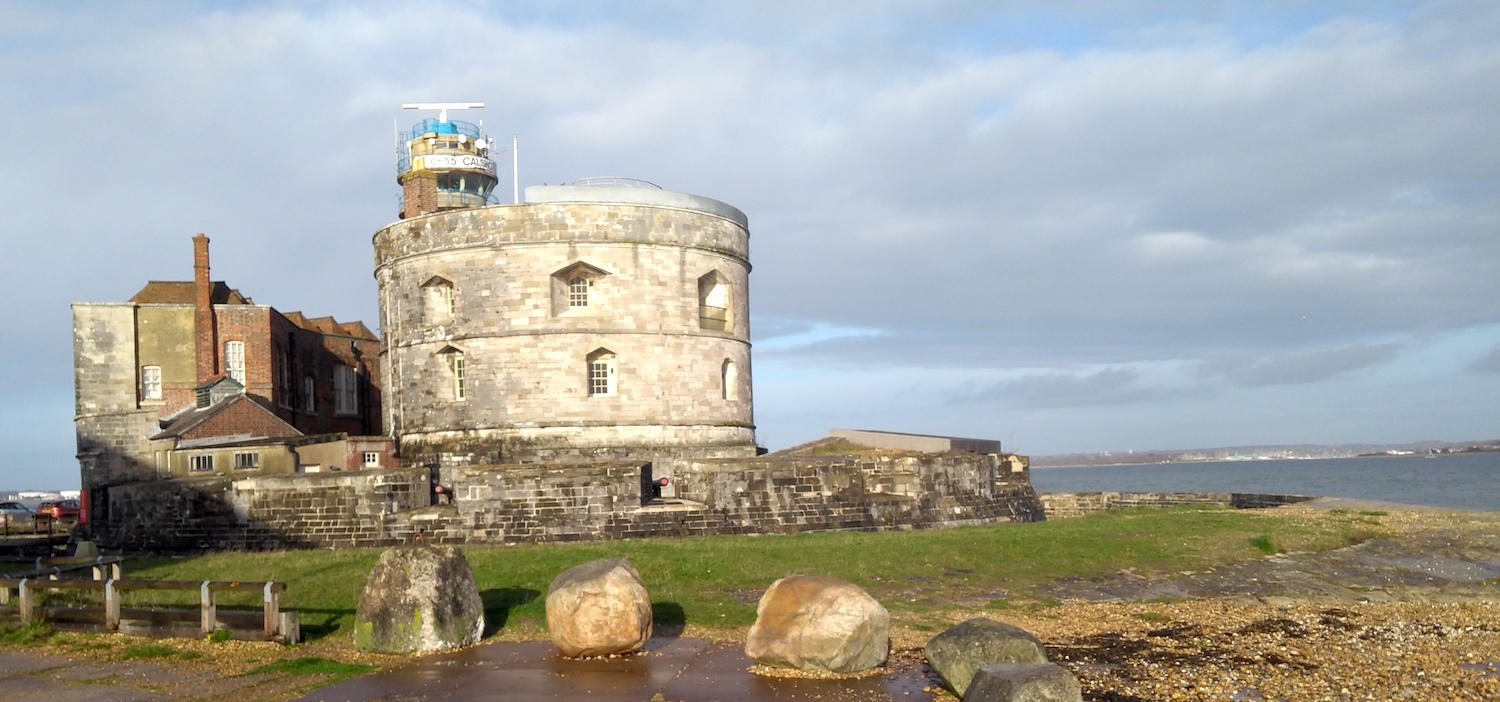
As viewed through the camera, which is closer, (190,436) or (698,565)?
(698,565)

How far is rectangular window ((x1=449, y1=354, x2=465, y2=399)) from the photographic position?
27859 millimetres

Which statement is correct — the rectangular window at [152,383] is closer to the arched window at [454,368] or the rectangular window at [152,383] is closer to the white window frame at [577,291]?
the arched window at [454,368]

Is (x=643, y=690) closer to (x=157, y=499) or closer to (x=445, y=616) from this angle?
(x=445, y=616)

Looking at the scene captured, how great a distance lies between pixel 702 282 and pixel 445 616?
1813 centimetres

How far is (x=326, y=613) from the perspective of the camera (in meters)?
13.6

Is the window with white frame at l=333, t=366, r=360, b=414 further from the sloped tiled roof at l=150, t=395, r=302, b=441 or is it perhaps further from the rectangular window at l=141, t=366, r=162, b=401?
the sloped tiled roof at l=150, t=395, r=302, b=441

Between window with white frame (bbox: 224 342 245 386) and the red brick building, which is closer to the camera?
the red brick building

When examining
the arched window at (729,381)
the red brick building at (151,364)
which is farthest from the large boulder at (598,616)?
the red brick building at (151,364)

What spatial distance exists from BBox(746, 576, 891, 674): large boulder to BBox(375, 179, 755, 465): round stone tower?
54.1ft

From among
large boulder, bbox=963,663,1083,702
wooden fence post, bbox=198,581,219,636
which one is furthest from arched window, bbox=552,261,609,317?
large boulder, bbox=963,663,1083,702

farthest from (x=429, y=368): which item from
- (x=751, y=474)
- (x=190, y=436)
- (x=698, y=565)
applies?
(x=698, y=565)

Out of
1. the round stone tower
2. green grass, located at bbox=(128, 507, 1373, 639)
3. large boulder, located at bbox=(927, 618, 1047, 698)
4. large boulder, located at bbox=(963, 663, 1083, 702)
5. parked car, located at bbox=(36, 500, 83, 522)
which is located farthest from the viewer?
parked car, located at bbox=(36, 500, 83, 522)

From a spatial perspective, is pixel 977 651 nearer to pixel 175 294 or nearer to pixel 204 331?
pixel 204 331

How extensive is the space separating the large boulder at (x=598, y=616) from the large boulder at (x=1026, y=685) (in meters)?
3.64
